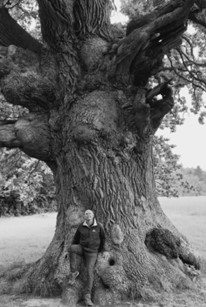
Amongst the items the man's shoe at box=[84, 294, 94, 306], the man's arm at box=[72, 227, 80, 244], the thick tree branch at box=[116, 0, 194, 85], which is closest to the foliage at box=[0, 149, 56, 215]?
the thick tree branch at box=[116, 0, 194, 85]

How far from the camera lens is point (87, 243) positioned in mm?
6160

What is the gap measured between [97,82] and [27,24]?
6685mm

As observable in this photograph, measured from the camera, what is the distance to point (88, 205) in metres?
6.92

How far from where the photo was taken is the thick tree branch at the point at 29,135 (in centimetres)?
724

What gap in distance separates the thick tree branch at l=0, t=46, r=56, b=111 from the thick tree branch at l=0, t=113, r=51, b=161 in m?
0.44

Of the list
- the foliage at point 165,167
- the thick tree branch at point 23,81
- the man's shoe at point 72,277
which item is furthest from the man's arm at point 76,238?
the foliage at point 165,167

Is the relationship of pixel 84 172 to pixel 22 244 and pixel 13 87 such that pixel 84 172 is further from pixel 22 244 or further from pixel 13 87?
pixel 22 244

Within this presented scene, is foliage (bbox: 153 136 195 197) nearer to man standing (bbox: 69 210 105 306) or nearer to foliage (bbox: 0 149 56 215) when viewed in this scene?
man standing (bbox: 69 210 105 306)

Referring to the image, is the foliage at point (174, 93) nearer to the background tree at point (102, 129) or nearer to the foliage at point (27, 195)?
the background tree at point (102, 129)

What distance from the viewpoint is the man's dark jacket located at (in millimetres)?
6160

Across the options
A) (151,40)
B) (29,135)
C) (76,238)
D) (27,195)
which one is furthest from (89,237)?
(27,195)

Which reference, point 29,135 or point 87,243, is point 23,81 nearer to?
point 29,135

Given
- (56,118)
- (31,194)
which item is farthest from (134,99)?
(31,194)

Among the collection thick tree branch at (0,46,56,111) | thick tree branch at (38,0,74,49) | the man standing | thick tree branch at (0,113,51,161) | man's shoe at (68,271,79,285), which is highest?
thick tree branch at (38,0,74,49)
